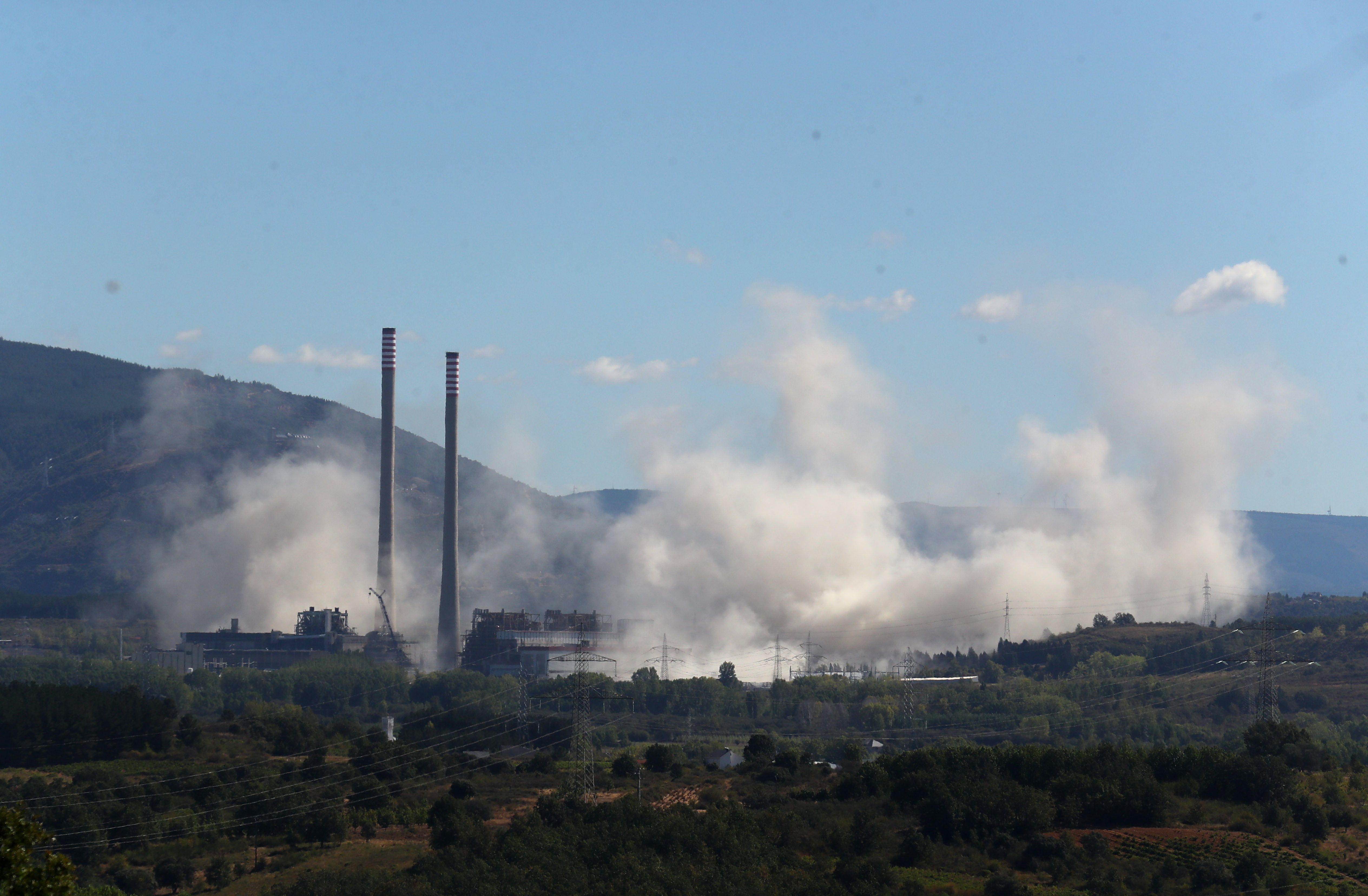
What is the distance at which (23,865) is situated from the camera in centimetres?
2927

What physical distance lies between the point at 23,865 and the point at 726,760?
92293 mm

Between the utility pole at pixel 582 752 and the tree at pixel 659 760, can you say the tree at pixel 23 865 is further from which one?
the tree at pixel 659 760

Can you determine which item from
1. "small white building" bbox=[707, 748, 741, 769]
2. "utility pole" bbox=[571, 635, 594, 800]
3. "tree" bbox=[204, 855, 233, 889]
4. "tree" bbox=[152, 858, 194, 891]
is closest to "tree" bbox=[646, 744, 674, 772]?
"small white building" bbox=[707, 748, 741, 769]

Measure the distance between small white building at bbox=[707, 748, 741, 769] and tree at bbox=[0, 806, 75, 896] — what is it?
277 feet

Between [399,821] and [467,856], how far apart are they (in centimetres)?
2156

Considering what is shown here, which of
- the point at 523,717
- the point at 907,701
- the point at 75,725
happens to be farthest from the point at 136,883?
the point at 907,701

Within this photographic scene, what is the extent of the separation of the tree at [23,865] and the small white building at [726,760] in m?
84.4

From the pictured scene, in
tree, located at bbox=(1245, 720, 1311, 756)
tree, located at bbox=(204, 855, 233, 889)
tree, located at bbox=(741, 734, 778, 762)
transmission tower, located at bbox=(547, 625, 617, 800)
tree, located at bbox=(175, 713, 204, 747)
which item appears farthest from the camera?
tree, located at bbox=(175, 713, 204, 747)

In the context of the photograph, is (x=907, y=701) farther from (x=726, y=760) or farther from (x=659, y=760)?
(x=659, y=760)

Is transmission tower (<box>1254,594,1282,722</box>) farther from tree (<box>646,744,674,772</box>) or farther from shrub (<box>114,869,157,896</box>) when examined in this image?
shrub (<box>114,869,157,896</box>)

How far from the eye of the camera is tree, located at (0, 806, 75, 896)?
28.9 meters

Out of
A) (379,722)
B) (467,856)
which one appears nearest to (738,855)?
(467,856)

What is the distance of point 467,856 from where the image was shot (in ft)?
239

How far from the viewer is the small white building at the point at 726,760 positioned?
378 ft
